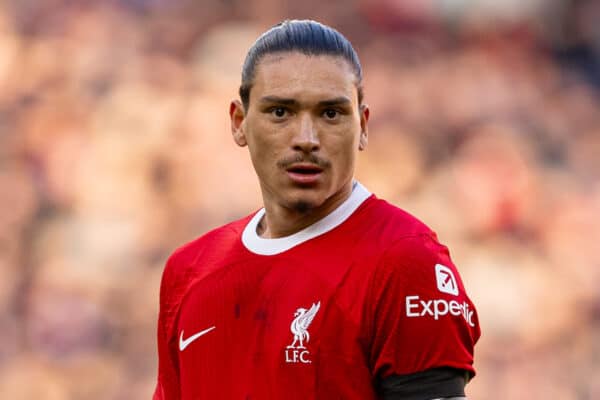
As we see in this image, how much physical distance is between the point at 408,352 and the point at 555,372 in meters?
4.49

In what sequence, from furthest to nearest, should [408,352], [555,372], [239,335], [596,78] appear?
[596,78] < [555,372] < [239,335] < [408,352]

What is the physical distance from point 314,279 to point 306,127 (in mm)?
312

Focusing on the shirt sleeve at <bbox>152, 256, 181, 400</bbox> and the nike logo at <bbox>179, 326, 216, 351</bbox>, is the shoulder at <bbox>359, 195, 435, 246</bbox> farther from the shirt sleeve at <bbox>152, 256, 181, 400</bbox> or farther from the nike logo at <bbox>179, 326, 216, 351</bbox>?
the shirt sleeve at <bbox>152, 256, 181, 400</bbox>

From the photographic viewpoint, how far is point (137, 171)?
685 cm

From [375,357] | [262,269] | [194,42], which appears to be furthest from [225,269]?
[194,42]

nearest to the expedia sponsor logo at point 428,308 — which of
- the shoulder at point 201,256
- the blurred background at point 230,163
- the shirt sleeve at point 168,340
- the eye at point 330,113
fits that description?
the eye at point 330,113

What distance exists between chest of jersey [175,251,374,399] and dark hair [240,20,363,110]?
1.33ft

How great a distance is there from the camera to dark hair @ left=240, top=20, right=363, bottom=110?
2188 mm

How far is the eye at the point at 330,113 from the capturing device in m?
2.16

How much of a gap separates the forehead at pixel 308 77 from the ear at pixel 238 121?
162 mm

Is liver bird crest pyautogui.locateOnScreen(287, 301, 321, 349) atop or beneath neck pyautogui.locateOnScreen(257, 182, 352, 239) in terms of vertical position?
beneath

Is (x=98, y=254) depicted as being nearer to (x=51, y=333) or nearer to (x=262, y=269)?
(x=51, y=333)

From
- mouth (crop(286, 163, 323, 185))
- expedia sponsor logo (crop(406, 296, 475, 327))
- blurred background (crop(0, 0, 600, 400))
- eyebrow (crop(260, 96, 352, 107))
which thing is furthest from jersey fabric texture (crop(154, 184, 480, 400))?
blurred background (crop(0, 0, 600, 400))

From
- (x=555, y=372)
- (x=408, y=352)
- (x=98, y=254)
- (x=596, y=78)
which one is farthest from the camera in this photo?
(x=596, y=78)
